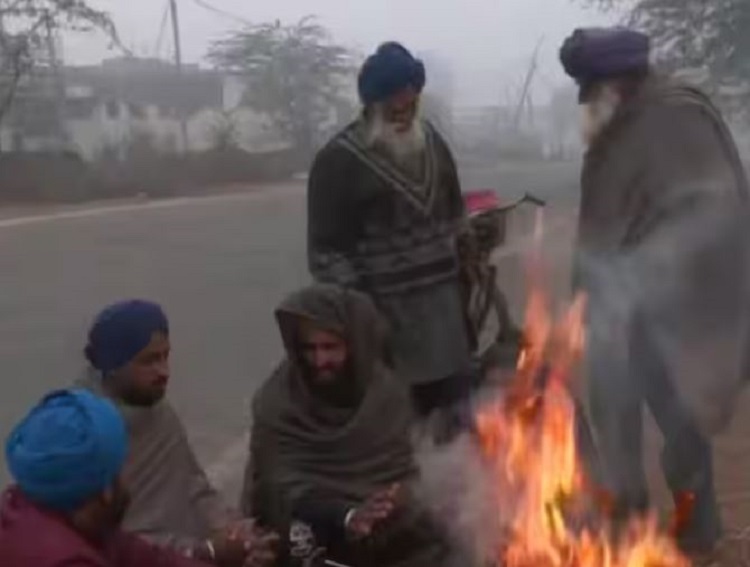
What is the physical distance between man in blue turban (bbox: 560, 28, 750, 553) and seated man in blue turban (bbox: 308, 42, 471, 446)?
438 mm

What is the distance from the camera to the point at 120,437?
3.18 m

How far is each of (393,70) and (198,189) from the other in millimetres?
32197

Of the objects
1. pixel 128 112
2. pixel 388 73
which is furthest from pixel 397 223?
pixel 128 112

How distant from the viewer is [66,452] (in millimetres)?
3062

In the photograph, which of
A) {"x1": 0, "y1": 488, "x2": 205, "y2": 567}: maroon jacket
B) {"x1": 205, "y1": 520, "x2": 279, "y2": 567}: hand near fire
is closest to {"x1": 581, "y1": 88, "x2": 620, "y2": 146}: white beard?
{"x1": 205, "y1": 520, "x2": 279, "y2": 567}: hand near fire

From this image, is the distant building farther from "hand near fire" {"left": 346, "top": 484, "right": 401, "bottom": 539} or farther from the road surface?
"hand near fire" {"left": 346, "top": 484, "right": 401, "bottom": 539}

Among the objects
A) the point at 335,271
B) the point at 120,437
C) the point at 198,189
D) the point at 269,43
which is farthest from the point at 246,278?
the point at 269,43

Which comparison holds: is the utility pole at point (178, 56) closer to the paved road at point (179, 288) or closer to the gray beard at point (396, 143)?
the paved road at point (179, 288)

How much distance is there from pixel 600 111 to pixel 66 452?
7.48 feet

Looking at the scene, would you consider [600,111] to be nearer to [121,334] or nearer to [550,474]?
[550,474]

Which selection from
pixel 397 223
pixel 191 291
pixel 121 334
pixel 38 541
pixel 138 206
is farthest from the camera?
→ pixel 138 206

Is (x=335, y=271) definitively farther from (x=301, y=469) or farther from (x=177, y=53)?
(x=177, y=53)

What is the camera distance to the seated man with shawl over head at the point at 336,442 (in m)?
4.47

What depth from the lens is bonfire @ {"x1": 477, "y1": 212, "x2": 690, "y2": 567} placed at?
412cm
